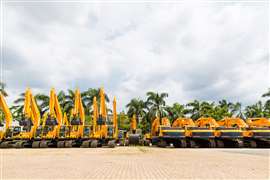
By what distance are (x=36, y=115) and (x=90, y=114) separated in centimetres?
1846

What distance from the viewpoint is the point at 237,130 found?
25188 mm

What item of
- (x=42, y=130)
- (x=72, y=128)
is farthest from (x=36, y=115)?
(x=72, y=128)

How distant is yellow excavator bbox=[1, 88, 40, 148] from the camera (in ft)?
76.0

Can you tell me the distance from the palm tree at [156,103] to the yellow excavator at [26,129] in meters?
24.1

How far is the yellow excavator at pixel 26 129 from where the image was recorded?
76.0 feet

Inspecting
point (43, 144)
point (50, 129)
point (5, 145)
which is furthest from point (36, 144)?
point (5, 145)

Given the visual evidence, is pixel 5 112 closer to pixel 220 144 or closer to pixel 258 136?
pixel 220 144

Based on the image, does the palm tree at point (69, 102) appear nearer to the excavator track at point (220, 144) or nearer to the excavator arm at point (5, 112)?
the excavator arm at point (5, 112)

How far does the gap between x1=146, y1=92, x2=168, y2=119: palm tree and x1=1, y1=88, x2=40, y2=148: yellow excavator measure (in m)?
24.1

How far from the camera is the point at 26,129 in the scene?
78.7 ft

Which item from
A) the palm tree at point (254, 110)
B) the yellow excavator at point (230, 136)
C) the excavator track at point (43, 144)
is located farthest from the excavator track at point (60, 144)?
the palm tree at point (254, 110)

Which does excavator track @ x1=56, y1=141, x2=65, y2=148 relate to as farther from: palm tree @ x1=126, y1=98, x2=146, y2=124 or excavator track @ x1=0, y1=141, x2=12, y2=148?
palm tree @ x1=126, y1=98, x2=146, y2=124

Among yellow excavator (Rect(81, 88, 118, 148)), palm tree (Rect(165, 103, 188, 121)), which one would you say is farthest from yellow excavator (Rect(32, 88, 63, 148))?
palm tree (Rect(165, 103, 188, 121))

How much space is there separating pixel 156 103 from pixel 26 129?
25.8 meters
